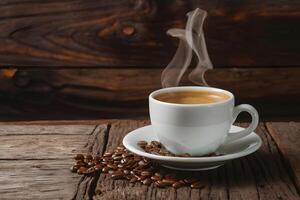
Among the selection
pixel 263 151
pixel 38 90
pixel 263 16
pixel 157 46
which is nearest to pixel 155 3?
pixel 157 46

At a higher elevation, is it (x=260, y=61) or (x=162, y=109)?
(x=162, y=109)

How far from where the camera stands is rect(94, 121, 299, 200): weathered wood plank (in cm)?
90

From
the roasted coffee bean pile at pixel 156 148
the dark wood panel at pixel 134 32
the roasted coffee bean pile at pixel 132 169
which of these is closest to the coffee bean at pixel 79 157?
the roasted coffee bean pile at pixel 132 169

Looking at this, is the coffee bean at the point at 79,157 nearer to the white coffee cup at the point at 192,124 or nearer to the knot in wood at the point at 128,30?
the white coffee cup at the point at 192,124

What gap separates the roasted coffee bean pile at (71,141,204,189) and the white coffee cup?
51mm

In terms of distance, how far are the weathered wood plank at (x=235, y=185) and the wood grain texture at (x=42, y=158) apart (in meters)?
0.06

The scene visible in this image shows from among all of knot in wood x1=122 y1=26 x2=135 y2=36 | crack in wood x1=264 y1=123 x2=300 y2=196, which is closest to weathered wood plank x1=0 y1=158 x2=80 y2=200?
crack in wood x1=264 y1=123 x2=300 y2=196

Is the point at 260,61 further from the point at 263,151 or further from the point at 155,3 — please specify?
the point at 263,151

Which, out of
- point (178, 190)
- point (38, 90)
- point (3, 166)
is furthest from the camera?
point (38, 90)

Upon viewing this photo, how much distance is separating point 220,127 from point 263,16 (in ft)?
3.31

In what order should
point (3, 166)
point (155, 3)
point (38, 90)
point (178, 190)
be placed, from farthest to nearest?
point (38, 90)
point (155, 3)
point (3, 166)
point (178, 190)

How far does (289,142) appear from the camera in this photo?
3.88ft

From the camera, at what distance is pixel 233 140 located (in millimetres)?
1084

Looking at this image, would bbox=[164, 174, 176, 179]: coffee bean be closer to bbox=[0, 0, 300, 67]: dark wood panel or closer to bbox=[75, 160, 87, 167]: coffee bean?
bbox=[75, 160, 87, 167]: coffee bean
